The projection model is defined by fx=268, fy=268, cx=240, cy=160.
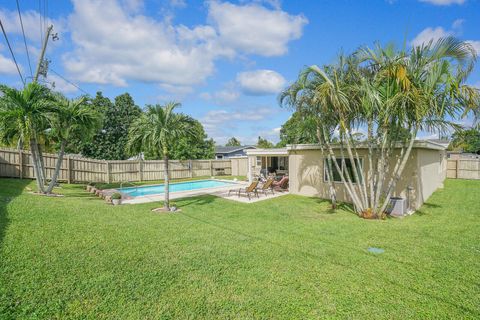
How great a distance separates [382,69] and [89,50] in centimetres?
1856

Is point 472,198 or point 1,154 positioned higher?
point 1,154

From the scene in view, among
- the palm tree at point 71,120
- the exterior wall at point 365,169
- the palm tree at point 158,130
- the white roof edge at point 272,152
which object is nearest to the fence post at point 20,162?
the palm tree at point 71,120

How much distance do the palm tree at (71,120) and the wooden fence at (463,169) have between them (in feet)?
85.8

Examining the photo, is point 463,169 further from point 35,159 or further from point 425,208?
point 35,159

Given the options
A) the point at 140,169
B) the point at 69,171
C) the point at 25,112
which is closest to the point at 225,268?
the point at 25,112

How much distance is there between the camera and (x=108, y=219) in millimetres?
7656

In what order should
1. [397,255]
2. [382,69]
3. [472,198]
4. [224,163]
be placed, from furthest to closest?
1. [224,163]
2. [472,198]
3. [382,69]
4. [397,255]

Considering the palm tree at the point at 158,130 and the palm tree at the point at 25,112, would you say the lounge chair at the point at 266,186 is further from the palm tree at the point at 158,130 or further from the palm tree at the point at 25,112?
the palm tree at the point at 25,112

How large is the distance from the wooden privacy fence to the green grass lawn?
9948 mm

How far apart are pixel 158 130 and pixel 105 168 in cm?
1151

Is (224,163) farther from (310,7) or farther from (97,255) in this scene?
(97,255)

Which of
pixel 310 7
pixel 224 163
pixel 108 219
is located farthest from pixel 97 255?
pixel 224 163

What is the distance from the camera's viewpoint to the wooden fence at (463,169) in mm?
21109

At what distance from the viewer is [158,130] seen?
31.9 feet
